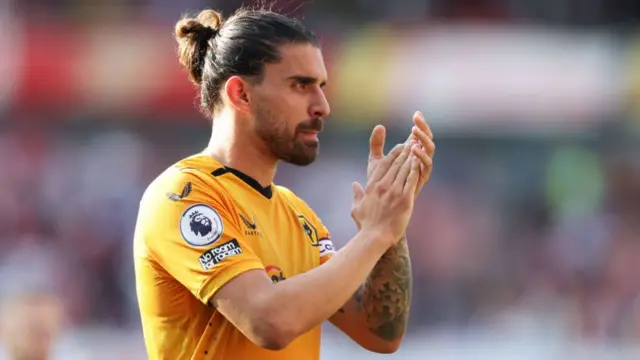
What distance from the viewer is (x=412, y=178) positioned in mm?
3869

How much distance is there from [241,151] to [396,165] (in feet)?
1.94

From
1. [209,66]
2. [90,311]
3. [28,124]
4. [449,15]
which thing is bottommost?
[209,66]

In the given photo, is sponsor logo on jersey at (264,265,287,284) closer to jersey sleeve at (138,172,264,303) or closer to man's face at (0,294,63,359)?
jersey sleeve at (138,172,264,303)

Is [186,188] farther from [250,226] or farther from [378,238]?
[378,238]

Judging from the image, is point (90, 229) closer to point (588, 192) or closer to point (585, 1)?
point (588, 192)

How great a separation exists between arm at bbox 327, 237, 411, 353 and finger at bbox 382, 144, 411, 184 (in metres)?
0.38

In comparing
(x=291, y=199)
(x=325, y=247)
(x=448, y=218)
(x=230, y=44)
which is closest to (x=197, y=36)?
(x=230, y=44)

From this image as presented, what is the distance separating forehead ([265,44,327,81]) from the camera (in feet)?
13.3

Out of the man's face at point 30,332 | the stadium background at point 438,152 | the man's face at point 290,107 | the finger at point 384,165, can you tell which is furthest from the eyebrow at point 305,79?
the stadium background at point 438,152

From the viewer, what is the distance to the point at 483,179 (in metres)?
15.0

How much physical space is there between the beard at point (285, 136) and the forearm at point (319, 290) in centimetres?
52

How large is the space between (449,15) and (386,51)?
1.27 meters

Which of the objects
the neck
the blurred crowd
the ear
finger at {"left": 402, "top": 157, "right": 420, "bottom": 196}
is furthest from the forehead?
the blurred crowd

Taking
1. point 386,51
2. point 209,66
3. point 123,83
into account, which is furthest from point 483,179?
point 209,66
